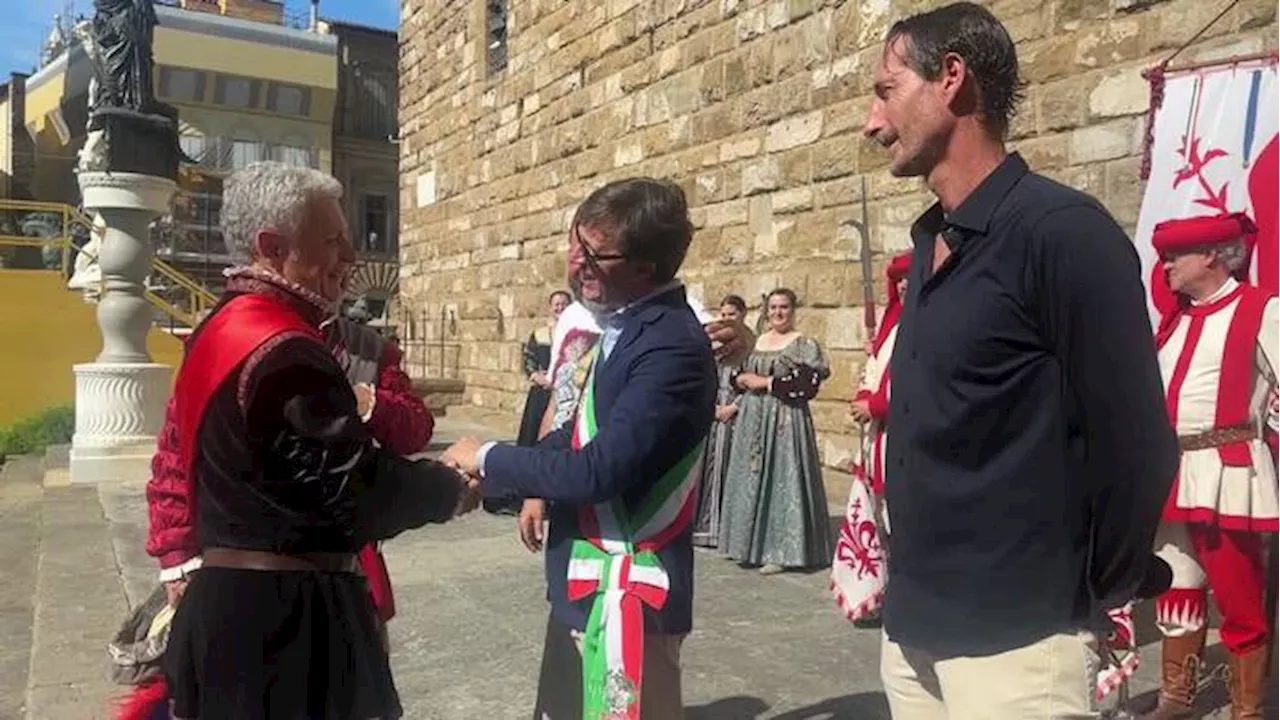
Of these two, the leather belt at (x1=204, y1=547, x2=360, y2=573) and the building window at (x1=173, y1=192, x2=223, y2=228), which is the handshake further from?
the building window at (x1=173, y1=192, x2=223, y2=228)

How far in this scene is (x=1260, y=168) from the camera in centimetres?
382

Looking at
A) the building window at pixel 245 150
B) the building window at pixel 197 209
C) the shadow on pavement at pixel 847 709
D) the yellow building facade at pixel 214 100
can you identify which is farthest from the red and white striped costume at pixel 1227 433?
the building window at pixel 245 150

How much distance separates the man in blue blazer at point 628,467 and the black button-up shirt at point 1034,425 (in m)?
0.52

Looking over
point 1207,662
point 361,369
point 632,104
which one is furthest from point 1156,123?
point 632,104

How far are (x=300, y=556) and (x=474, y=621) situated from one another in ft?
9.46

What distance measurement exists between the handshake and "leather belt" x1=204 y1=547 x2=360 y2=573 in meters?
0.26

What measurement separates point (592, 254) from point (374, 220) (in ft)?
133

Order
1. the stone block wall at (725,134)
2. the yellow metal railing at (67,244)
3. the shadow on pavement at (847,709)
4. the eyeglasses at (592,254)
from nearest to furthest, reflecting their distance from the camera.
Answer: the eyeglasses at (592,254)
the shadow on pavement at (847,709)
the stone block wall at (725,134)
the yellow metal railing at (67,244)

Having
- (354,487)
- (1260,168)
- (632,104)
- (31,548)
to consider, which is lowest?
(31,548)

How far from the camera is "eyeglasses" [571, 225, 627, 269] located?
6.81ft

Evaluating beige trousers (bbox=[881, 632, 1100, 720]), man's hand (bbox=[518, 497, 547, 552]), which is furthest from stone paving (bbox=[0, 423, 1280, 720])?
beige trousers (bbox=[881, 632, 1100, 720])

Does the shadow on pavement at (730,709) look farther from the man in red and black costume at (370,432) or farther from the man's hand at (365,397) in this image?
the man's hand at (365,397)

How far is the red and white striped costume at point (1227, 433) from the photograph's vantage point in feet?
10.4

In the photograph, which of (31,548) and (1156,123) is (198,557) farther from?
(31,548)
